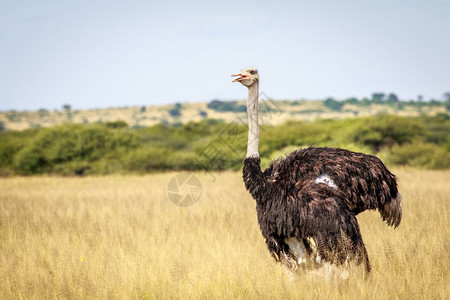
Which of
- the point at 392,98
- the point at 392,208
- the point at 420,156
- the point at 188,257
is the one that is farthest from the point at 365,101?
the point at 188,257

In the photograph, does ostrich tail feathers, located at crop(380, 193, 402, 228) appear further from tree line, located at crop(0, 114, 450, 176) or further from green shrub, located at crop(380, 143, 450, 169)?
green shrub, located at crop(380, 143, 450, 169)

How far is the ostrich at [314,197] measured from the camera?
4328 millimetres

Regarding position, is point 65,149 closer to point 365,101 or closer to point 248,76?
point 248,76

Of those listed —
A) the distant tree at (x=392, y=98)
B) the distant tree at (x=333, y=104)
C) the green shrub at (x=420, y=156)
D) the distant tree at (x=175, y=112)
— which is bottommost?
the green shrub at (x=420, y=156)

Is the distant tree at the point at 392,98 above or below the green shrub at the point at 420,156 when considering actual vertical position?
above

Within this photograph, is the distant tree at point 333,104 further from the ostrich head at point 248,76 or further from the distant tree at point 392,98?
the ostrich head at point 248,76

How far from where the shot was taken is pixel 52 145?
26.2 m

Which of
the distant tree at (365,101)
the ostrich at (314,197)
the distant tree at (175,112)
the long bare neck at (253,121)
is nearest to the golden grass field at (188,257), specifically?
the ostrich at (314,197)

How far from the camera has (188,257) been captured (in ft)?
17.9

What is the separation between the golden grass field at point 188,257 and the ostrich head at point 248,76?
1.71m

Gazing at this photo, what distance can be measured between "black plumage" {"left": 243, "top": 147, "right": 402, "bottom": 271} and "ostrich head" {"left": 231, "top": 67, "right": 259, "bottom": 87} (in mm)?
717

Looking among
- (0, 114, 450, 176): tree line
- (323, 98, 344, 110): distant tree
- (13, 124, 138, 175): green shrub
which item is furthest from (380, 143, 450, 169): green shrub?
(323, 98, 344, 110): distant tree

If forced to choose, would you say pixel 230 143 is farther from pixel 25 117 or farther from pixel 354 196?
pixel 25 117

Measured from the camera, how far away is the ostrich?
433cm
